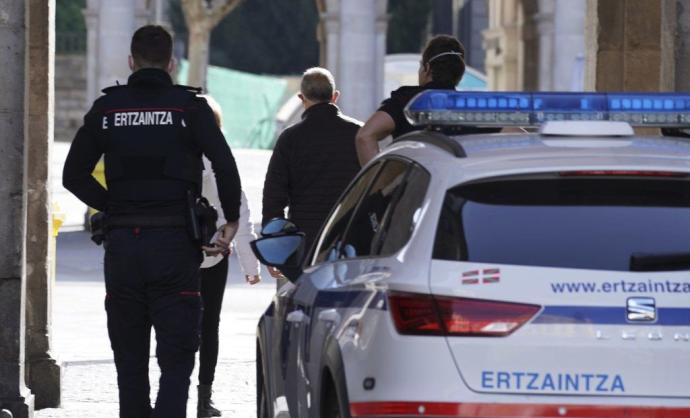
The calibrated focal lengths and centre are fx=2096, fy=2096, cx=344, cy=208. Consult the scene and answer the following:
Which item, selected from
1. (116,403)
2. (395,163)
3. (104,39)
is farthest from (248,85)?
(395,163)

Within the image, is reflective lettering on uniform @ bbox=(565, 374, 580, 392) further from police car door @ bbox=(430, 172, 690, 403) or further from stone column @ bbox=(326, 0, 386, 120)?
stone column @ bbox=(326, 0, 386, 120)

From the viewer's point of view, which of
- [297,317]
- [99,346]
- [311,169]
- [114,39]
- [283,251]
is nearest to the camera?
[297,317]

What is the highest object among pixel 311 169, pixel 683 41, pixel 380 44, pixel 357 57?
pixel 380 44

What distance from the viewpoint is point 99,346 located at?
14.8m

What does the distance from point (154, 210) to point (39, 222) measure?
3.30 meters

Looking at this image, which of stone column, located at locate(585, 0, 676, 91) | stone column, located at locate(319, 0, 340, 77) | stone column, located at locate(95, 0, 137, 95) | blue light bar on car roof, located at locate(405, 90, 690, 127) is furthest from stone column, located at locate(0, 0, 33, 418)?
stone column, located at locate(319, 0, 340, 77)

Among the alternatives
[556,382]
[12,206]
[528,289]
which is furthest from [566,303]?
[12,206]

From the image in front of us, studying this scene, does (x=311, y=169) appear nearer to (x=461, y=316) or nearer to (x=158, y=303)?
(x=158, y=303)

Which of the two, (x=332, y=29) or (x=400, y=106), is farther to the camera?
(x=332, y=29)

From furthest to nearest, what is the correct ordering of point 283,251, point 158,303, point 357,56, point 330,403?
point 357,56 < point 158,303 < point 283,251 < point 330,403

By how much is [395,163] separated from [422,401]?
1217 mm

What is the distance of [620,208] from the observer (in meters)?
5.63

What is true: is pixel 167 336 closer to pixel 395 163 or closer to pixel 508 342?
pixel 395 163

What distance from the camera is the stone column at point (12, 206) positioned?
9.55 meters
